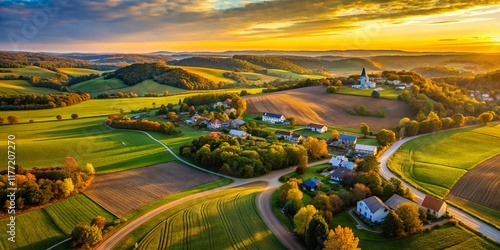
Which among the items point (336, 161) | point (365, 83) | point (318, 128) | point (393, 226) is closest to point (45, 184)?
point (393, 226)

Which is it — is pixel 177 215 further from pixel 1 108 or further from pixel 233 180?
pixel 1 108

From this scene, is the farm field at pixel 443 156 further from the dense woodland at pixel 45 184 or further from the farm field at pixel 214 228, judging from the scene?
the dense woodland at pixel 45 184

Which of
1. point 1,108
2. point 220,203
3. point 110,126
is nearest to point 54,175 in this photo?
point 220,203

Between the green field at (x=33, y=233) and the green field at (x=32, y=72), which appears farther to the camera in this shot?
the green field at (x=32, y=72)

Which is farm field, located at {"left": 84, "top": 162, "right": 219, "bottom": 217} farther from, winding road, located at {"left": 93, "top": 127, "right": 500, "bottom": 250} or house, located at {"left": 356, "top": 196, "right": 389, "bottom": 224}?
house, located at {"left": 356, "top": 196, "right": 389, "bottom": 224}

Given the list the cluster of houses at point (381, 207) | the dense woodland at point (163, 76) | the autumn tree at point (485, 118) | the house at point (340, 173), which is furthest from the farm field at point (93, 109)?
the autumn tree at point (485, 118)

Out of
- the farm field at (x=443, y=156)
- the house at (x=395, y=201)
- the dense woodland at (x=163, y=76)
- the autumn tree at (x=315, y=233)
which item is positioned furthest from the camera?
the dense woodland at (x=163, y=76)
